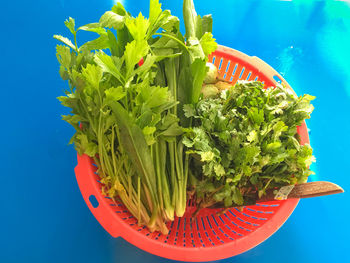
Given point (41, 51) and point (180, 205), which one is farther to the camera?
point (41, 51)

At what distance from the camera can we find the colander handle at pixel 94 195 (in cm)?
75

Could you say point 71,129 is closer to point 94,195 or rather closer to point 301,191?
point 94,195

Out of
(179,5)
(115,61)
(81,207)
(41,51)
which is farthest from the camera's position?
(179,5)

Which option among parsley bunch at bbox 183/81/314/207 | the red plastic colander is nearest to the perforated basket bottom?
the red plastic colander

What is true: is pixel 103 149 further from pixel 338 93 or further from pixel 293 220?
pixel 338 93

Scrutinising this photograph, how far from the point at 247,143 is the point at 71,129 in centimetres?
57

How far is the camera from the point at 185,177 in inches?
32.4

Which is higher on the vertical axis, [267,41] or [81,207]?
[267,41]

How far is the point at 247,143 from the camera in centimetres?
71

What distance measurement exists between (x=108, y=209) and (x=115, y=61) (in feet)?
1.19

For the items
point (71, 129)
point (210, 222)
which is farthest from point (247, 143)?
point (71, 129)

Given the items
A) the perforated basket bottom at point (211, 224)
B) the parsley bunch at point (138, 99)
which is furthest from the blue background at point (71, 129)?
the parsley bunch at point (138, 99)

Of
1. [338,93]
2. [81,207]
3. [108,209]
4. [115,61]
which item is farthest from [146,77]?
[338,93]

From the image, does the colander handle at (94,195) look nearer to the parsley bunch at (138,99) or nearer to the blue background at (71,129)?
the parsley bunch at (138,99)
